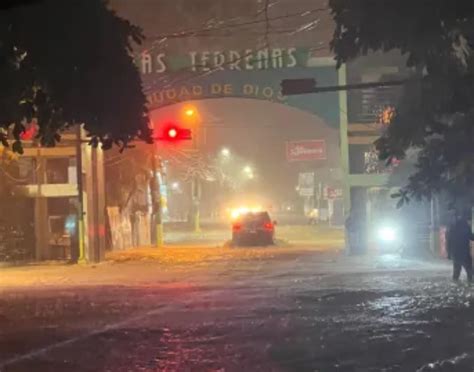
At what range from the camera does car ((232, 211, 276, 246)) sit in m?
37.7

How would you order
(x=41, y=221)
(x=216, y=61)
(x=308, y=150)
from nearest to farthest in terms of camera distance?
(x=216, y=61) → (x=41, y=221) → (x=308, y=150)

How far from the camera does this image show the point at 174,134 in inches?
1103

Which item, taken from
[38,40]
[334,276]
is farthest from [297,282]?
[38,40]

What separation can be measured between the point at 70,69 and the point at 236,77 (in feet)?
75.5

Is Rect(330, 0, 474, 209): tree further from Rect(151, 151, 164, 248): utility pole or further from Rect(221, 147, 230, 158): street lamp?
Rect(221, 147, 230, 158): street lamp

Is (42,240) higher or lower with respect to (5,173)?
lower

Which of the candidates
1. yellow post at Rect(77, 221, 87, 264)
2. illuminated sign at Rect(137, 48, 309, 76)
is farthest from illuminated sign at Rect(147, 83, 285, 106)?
yellow post at Rect(77, 221, 87, 264)

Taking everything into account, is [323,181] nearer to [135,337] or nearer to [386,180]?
[386,180]

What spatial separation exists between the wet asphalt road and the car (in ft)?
49.2

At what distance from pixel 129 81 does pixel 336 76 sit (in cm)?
2337

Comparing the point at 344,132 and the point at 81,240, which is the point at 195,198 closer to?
the point at 344,132

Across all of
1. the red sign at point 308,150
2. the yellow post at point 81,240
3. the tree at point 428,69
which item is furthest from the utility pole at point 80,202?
the red sign at point 308,150

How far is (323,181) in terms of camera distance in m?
90.7

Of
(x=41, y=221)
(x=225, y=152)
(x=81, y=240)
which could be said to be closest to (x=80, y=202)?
(x=81, y=240)
